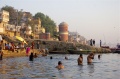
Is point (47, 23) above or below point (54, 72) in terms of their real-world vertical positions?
above

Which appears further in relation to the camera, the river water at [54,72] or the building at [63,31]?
the building at [63,31]

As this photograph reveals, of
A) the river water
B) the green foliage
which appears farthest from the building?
the river water

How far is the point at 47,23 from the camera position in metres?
164

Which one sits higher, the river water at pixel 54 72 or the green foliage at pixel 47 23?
the green foliage at pixel 47 23

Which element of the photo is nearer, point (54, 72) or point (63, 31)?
point (54, 72)

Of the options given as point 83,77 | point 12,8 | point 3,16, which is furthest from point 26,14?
point 83,77

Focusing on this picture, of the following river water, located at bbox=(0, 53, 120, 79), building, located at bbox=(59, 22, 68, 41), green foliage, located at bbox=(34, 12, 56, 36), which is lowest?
river water, located at bbox=(0, 53, 120, 79)

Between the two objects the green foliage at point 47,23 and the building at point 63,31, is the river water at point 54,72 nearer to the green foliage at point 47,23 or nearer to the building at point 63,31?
the building at point 63,31

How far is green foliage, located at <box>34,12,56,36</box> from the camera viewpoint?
16112 cm

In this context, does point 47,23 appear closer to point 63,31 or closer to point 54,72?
point 63,31

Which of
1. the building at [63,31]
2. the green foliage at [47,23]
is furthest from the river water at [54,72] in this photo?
the green foliage at [47,23]

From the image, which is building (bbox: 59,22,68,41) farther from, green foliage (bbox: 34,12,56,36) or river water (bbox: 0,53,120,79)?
river water (bbox: 0,53,120,79)

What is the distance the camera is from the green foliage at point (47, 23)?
6344 inches

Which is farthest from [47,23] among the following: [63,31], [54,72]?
[54,72]
